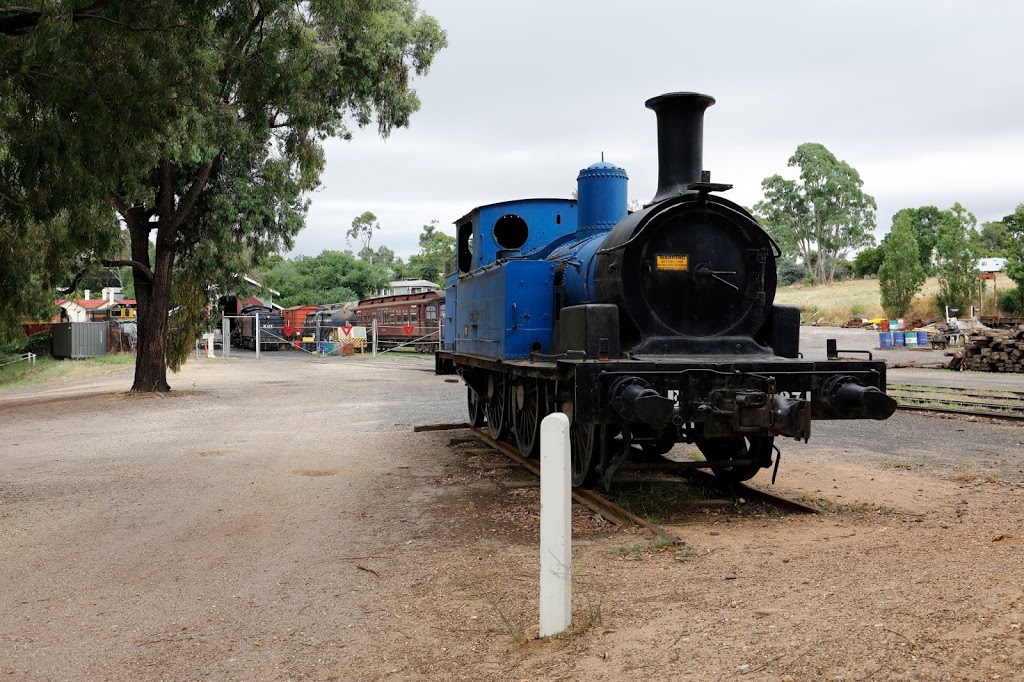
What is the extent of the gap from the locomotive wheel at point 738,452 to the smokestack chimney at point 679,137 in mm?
2271

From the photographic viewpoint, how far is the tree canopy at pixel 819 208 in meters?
68.4

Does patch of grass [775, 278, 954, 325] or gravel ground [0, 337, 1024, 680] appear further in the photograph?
patch of grass [775, 278, 954, 325]

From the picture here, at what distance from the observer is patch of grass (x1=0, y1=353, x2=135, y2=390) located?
2994 cm

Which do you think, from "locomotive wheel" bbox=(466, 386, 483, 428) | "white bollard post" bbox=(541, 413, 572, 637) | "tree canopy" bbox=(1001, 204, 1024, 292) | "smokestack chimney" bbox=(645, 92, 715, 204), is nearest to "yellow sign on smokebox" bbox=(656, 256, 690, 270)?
"smokestack chimney" bbox=(645, 92, 715, 204)

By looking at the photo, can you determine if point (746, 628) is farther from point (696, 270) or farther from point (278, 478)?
point (278, 478)

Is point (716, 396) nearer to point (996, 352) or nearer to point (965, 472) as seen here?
point (965, 472)

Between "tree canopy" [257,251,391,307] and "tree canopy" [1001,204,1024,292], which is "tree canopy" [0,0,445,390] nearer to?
"tree canopy" [1001,204,1024,292]

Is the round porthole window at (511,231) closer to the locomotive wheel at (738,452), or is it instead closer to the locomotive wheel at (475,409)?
the locomotive wheel at (475,409)

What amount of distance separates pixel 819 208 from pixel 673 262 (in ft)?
220

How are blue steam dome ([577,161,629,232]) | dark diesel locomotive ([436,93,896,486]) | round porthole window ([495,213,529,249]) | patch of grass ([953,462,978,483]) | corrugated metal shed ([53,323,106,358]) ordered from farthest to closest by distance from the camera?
corrugated metal shed ([53,323,106,358]), round porthole window ([495,213,529,249]), blue steam dome ([577,161,629,232]), patch of grass ([953,462,978,483]), dark diesel locomotive ([436,93,896,486])

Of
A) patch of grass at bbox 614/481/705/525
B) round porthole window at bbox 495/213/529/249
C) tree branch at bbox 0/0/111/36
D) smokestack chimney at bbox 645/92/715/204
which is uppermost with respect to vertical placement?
tree branch at bbox 0/0/111/36

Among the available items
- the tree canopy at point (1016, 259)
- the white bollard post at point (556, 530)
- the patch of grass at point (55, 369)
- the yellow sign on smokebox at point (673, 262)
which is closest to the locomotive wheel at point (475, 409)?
the yellow sign on smokebox at point (673, 262)

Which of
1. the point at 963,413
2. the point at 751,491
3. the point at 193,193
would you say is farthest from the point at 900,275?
the point at 751,491

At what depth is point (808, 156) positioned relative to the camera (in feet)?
224
